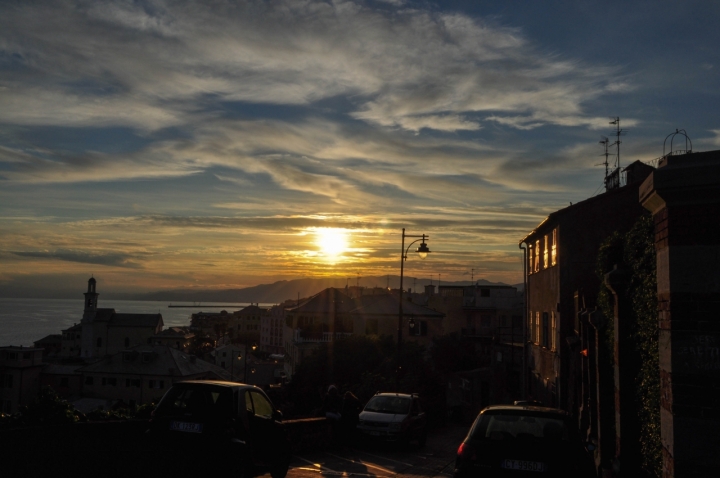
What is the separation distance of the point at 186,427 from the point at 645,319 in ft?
23.5

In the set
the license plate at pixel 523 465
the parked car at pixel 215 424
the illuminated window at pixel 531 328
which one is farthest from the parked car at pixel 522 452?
the illuminated window at pixel 531 328

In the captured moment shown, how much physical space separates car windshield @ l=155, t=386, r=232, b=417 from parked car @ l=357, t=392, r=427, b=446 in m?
8.53

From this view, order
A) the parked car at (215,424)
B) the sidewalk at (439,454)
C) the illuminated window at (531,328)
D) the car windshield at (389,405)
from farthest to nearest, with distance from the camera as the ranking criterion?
the illuminated window at (531,328), the car windshield at (389,405), the sidewalk at (439,454), the parked car at (215,424)

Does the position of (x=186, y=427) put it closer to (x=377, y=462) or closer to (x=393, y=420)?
(x=377, y=462)

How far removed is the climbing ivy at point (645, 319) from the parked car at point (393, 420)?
7634 millimetres

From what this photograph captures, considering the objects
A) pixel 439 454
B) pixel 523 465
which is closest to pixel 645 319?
pixel 523 465

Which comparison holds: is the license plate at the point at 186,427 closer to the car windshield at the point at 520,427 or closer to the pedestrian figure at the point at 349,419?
the car windshield at the point at 520,427

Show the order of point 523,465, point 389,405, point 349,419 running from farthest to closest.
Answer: point 389,405, point 349,419, point 523,465

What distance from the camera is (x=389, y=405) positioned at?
19.8 meters

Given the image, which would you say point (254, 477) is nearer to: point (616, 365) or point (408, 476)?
point (408, 476)

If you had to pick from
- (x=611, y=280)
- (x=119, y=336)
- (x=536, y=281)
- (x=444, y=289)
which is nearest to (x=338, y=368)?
(x=536, y=281)

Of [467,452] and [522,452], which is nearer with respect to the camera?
[522,452]

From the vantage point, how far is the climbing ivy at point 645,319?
8.73m

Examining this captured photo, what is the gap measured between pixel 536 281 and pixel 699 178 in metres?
27.1
